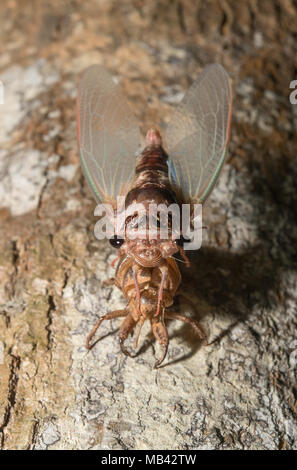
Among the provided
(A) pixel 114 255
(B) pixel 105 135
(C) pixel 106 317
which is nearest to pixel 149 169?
(B) pixel 105 135

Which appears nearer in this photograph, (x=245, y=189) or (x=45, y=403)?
(x=45, y=403)

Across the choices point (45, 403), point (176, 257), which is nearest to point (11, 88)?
point (176, 257)

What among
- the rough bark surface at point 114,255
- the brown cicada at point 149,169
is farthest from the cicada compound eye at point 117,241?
the rough bark surface at point 114,255

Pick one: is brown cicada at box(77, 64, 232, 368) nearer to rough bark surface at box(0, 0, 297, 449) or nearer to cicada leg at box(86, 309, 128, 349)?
cicada leg at box(86, 309, 128, 349)

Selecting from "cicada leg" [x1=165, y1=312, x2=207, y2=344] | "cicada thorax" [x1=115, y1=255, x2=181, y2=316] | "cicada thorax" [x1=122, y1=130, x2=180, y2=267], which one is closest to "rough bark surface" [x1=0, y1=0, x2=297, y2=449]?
"cicada leg" [x1=165, y1=312, x2=207, y2=344]

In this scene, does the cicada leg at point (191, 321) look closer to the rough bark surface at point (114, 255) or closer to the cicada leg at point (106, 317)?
the rough bark surface at point (114, 255)
